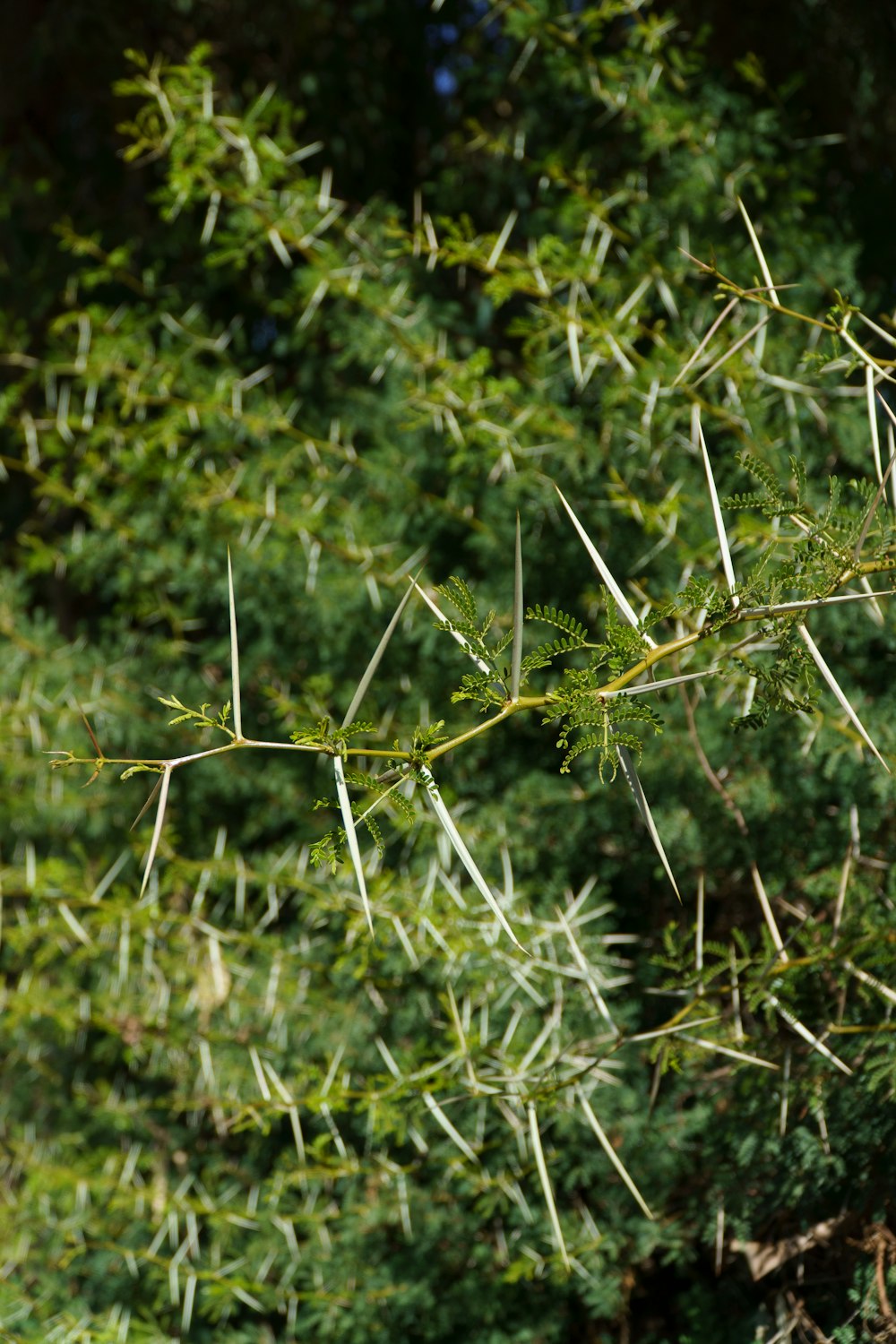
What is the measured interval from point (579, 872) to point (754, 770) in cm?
35

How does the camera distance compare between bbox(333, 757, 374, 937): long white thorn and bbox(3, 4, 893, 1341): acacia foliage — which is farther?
bbox(3, 4, 893, 1341): acacia foliage

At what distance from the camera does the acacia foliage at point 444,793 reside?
1474 mm

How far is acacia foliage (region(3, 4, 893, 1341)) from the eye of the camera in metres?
1.47

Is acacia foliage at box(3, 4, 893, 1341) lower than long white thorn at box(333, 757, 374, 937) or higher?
lower

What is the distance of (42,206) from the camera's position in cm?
238

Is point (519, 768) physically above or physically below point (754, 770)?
below

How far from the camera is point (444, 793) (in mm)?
1688

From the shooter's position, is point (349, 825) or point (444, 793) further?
point (444, 793)

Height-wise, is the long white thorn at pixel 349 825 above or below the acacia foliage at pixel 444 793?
above

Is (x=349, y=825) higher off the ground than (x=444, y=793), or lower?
higher

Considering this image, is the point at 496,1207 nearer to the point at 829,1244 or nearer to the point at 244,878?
the point at 829,1244

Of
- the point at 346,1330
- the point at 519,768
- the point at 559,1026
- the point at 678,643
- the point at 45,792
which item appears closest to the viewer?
the point at 678,643

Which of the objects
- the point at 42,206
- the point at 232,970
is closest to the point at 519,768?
the point at 232,970

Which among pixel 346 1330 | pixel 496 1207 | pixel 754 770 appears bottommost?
pixel 346 1330
